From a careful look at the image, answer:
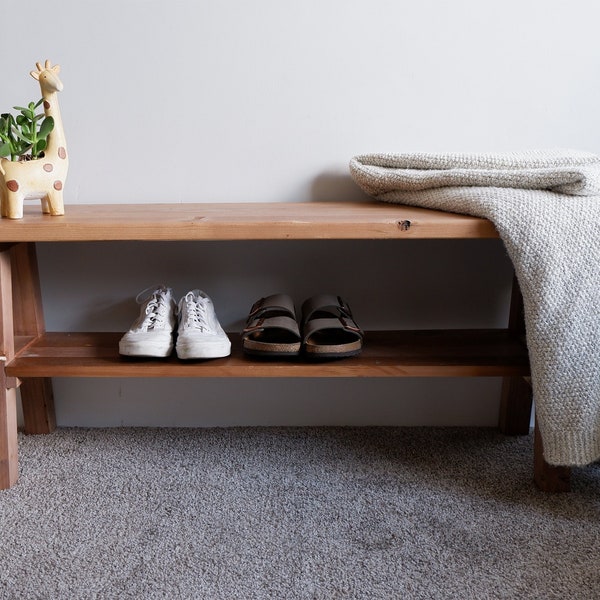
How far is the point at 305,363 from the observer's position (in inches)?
45.9

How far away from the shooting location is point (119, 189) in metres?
1.34

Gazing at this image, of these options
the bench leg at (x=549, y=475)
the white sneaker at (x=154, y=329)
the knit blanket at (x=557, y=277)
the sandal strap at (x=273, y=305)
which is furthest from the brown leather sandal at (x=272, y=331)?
the bench leg at (x=549, y=475)

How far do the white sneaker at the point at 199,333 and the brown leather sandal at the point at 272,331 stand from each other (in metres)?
0.05

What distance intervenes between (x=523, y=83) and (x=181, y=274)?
751 mm

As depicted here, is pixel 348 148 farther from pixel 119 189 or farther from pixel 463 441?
pixel 463 441

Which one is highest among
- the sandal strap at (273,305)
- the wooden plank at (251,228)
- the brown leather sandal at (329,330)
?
the wooden plank at (251,228)

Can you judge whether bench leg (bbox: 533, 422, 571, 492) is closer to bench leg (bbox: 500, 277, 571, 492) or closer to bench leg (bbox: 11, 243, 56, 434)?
bench leg (bbox: 500, 277, 571, 492)

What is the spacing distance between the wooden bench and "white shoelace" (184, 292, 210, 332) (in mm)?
70

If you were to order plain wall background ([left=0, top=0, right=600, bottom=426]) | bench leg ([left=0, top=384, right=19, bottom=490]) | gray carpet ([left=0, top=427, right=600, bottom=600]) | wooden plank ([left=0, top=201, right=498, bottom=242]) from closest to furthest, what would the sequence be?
gray carpet ([left=0, top=427, right=600, bottom=600]), wooden plank ([left=0, top=201, right=498, bottom=242]), bench leg ([left=0, top=384, right=19, bottom=490]), plain wall background ([left=0, top=0, right=600, bottom=426])

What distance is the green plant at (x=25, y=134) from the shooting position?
3.69ft

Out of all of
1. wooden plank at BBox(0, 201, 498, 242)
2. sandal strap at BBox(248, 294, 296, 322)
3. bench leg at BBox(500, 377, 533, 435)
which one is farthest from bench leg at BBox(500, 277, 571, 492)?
sandal strap at BBox(248, 294, 296, 322)

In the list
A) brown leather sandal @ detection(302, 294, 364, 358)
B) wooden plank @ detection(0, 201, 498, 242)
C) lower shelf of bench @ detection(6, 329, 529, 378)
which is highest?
wooden plank @ detection(0, 201, 498, 242)

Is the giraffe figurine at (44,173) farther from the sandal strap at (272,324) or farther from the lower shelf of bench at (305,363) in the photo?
the sandal strap at (272,324)

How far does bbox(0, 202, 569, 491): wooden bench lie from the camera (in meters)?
1.07
